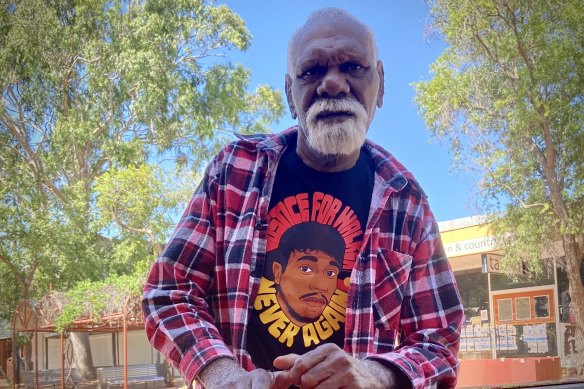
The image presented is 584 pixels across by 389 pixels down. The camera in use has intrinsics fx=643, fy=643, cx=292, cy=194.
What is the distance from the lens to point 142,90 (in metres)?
11.7

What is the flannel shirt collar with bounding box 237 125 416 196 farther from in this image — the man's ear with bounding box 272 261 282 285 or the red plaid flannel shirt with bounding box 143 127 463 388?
the man's ear with bounding box 272 261 282 285

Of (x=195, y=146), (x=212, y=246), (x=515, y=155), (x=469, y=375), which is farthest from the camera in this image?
(x=195, y=146)

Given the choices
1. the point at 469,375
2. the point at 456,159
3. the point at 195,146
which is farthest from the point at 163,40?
the point at 469,375

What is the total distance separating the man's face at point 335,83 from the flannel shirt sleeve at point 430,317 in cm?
25

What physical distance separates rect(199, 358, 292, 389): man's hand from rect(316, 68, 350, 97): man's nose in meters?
0.58

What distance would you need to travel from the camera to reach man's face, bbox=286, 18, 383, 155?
1.31m

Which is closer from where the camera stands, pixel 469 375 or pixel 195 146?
pixel 469 375

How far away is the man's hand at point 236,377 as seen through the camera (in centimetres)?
90

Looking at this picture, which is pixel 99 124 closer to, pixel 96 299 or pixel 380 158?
pixel 96 299

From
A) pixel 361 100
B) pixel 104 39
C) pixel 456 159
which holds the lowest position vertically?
pixel 361 100

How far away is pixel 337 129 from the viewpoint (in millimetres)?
1299

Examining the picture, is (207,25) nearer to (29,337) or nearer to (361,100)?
(29,337)

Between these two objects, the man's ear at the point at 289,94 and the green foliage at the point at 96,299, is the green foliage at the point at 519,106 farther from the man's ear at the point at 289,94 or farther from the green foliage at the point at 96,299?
the man's ear at the point at 289,94

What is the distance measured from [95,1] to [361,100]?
11.2 meters
